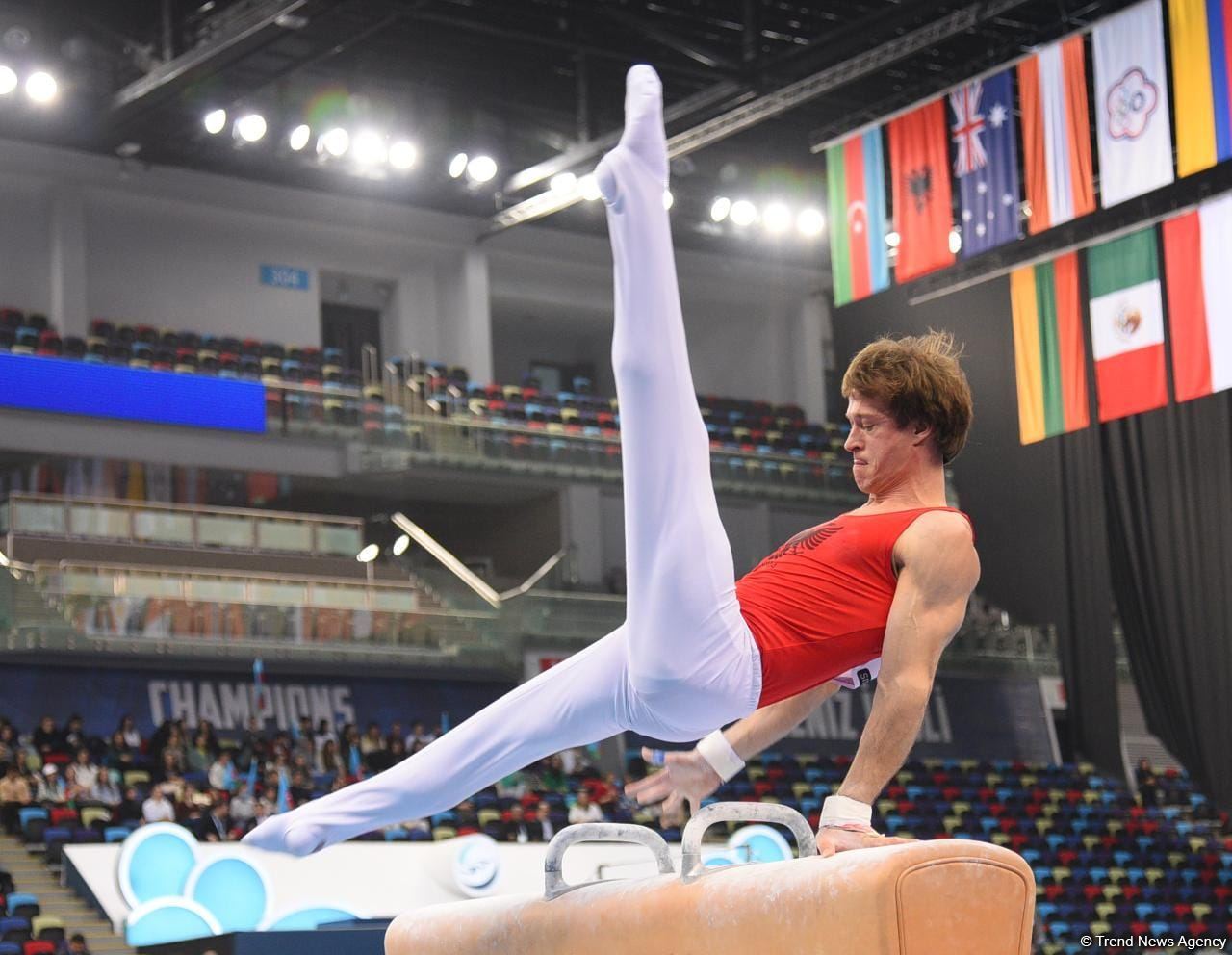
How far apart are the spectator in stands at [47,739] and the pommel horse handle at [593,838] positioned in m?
10.9

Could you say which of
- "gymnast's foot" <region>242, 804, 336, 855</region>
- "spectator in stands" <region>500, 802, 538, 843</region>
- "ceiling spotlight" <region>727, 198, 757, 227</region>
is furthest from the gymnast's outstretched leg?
"ceiling spotlight" <region>727, 198, 757, 227</region>

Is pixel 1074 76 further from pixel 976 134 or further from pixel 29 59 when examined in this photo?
pixel 29 59

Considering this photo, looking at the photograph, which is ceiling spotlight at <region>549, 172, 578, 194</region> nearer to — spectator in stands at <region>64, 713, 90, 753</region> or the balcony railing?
the balcony railing

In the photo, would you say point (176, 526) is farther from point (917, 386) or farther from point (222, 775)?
point (917, 386)

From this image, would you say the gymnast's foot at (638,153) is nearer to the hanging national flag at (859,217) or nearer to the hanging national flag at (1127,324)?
the hanging national flag at (1127,324)

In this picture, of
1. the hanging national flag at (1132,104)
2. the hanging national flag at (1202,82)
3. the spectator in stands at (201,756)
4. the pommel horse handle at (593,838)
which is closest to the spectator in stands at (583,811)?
the spectator in stands at (201,756)

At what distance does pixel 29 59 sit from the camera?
17156 mm

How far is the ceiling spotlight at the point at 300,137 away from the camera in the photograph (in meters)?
18.8

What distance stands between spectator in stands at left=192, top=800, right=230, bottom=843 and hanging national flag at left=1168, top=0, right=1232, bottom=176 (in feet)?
29.2

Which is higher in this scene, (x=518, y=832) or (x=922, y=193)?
(x=922, y=193)

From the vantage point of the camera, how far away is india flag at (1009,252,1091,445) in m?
14.1

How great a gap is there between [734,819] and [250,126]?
16794 mm

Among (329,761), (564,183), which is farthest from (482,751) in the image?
(564,183)

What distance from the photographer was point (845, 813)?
2840 millimetres
